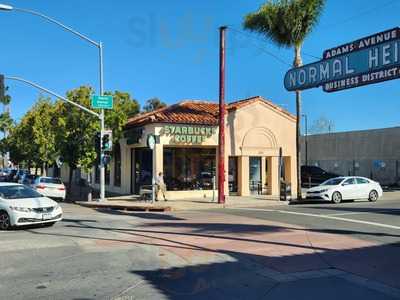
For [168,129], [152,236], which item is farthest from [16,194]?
[168,129]

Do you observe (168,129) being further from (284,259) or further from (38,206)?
(284,259)

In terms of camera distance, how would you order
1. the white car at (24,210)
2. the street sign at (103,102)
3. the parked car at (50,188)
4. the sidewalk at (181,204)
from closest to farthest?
the white car at (24,210), the sidewalk at (181,204), the street sign at (103,102), the parked car at (50,188)

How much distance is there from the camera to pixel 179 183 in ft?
97.3

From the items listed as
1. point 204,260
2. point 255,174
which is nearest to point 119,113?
point 255,174

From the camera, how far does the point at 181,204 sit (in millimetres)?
25422

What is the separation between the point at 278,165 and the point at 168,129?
291 inches

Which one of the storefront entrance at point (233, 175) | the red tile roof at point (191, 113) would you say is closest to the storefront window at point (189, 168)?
the storefront entrance at point (233, 175)

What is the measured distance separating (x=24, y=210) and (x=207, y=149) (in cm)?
1632

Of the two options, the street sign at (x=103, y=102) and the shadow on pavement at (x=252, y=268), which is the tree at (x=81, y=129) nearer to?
the street sign at (x=103, y=102)

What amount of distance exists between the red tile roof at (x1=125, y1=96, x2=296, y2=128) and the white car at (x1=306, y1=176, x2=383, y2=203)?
655 centimetres

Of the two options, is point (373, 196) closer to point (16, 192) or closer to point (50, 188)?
point (50, 188)

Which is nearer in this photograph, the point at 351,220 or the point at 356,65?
the point at 356,65

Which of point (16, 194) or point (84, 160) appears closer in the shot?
point (16, 194)

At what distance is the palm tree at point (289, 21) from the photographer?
26.8 meters
